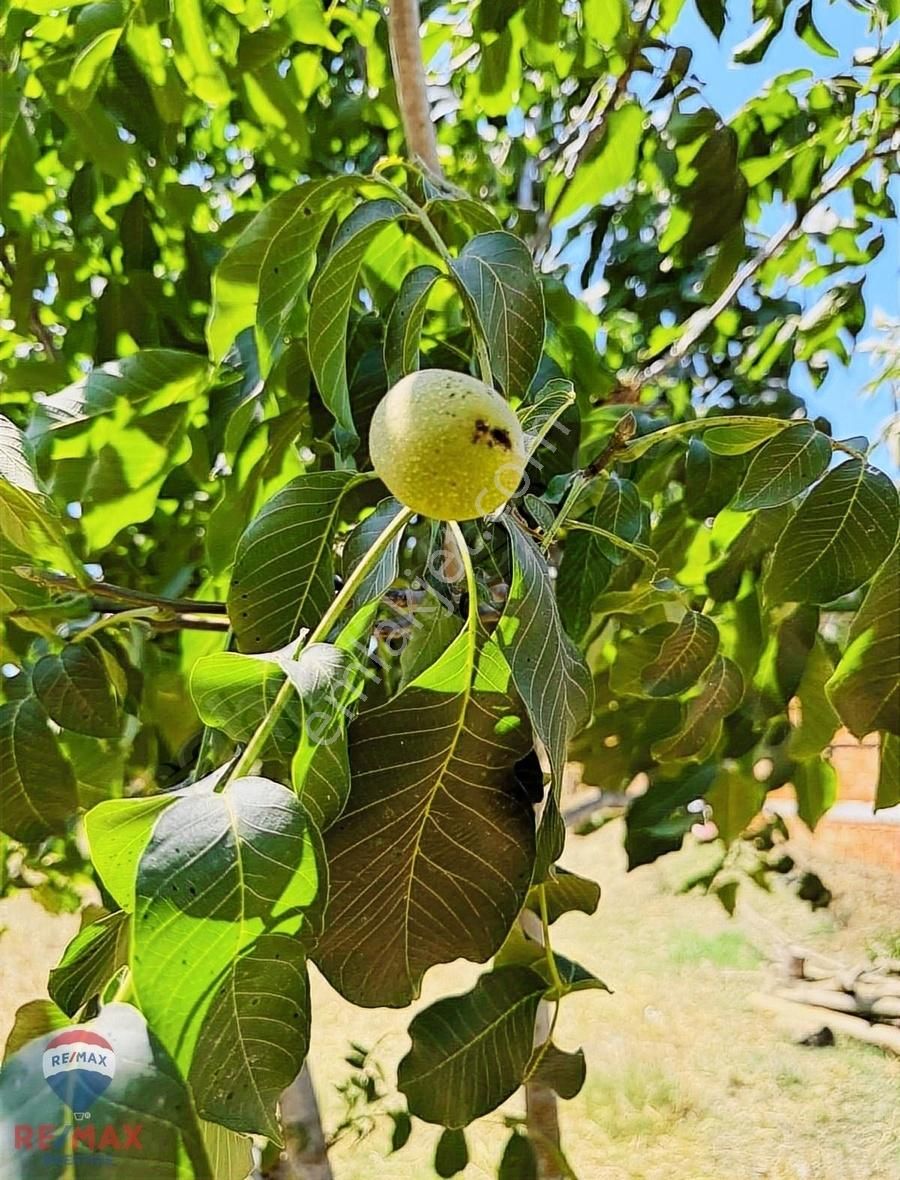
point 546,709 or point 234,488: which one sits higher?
point 234,488

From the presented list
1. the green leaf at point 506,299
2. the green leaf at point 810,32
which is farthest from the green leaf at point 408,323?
the green leaf at point 810,32

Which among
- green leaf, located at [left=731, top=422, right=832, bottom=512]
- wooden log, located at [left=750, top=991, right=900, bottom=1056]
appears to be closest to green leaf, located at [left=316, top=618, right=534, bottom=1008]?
green leaf, located at [left=731, top=422, right=832, bottom=512]

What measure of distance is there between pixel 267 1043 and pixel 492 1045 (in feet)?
0.47

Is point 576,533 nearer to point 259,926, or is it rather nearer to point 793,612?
point 793,612

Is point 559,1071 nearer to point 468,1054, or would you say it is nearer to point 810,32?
point 468,1054

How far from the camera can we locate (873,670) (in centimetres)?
24

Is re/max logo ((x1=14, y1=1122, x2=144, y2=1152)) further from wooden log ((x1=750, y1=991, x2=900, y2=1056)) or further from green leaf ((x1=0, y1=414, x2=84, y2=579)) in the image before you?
wooden log ((x1=750, y1=991, x2=900, y2=1056))

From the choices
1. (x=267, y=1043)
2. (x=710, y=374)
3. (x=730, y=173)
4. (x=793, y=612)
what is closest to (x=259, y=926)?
(x=267, y=1043)

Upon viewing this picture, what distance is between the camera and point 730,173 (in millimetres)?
452

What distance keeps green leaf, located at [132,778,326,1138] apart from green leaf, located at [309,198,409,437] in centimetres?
14

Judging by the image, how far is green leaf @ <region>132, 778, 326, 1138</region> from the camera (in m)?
0.15

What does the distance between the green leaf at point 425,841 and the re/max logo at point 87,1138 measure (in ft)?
0.19

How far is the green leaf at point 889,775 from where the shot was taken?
28 cm

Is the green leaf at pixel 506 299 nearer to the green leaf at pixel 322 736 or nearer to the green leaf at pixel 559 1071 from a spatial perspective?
the green leaf at pixel 322 736
